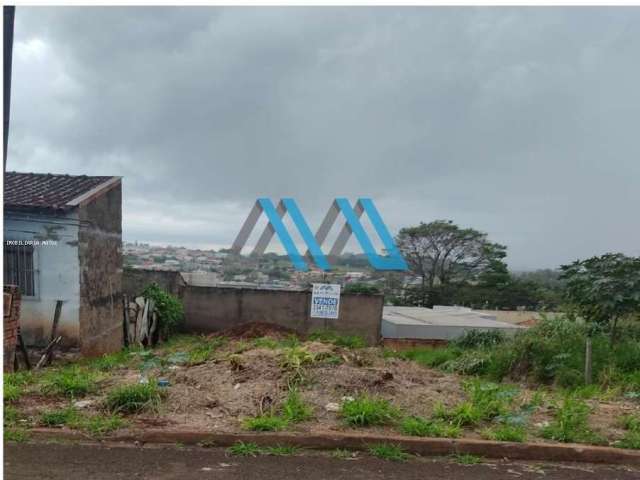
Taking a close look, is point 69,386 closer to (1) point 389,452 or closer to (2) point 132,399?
(2) point 132,399

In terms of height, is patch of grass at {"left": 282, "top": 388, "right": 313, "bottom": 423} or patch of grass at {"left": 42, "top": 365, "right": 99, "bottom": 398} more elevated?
patch of grass at {"left": 282, "top": 388, "right": 313, "bottom": 423}

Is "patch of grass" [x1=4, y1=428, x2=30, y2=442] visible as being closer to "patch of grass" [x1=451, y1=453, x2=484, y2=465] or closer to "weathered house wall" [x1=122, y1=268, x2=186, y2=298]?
"patch of grass" [x1=451, y1=453, x2=484, y2=465]

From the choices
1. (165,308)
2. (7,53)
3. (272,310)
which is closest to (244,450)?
(7,53)

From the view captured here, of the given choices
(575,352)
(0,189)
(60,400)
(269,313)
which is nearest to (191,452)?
(60,400)

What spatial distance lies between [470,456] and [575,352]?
489 centimetres

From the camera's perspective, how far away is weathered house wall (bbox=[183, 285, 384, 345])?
15.3 m

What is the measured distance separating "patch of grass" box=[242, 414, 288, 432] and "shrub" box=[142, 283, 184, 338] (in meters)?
11.3

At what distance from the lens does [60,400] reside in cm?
461

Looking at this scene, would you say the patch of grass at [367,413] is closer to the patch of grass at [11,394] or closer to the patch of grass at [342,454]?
the patch of grass at [342,454]

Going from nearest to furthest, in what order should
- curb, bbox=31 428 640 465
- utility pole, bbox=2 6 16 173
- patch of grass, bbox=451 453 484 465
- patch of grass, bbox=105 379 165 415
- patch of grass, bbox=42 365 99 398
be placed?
utility pole, bbox=2 6 16 173, patch of grass, bbox=451 453 484 465, curb, bbox=31 428 640 465, patch of grass, bbox=105 379 165 415, patch of grass, bbox=42 365 99 398

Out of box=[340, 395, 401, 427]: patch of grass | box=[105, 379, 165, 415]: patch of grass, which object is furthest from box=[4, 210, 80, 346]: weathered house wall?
box=[340, 395, 401, 427]: patch of grass

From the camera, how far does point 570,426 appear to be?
4.05 metres

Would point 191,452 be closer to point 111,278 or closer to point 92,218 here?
point 92,218

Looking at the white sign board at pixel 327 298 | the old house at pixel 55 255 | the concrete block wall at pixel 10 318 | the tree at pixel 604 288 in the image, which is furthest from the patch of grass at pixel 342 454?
the white sign board at pixel 327 298
